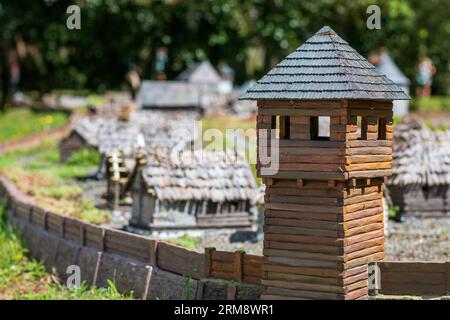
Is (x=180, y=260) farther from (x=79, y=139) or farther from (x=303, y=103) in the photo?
(x=79, y=139)

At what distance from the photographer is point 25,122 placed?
58.8m

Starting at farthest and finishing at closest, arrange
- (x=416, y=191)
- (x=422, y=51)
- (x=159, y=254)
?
(x=422, y=51)
(x=416, y=191)
(x=159, y=254)

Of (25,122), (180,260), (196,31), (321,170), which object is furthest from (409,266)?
(196,31)

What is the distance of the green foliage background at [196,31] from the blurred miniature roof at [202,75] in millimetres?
2007

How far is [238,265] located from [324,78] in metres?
4.77

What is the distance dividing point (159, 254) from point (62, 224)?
5681 millimetres

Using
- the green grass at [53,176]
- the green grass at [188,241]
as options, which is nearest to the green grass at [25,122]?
the green grass at [53,176]

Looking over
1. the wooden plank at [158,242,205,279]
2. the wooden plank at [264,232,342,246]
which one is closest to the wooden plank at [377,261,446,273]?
the wooden plank at [264,232,342,246]

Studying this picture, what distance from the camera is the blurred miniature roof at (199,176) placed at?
2747cm

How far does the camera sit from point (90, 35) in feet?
210

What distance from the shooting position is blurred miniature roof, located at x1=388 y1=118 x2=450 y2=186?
2956 cm

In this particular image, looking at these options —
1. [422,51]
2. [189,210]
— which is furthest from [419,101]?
[189,210]

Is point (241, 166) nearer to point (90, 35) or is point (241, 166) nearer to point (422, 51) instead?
point (90, 35)
